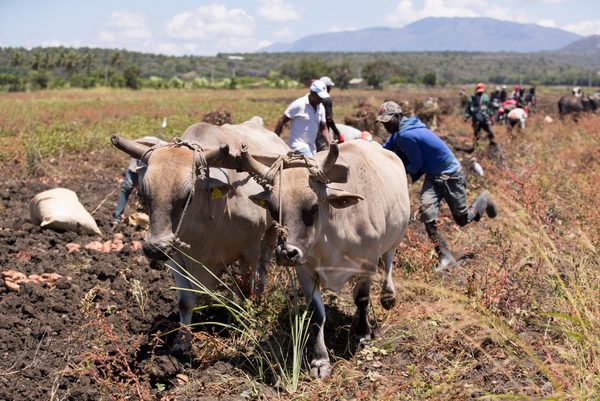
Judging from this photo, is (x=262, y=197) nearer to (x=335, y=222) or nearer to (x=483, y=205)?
(x=335, y=222)

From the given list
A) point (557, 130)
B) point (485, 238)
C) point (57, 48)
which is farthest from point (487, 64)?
point (485, 238)

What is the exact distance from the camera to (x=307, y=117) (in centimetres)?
836

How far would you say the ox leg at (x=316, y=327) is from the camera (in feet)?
15.9

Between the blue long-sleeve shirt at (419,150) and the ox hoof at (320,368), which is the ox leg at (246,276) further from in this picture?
the blue long-sleeve shirt at (419,150)

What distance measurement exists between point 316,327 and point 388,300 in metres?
1.17

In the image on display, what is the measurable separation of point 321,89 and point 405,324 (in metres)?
3.61

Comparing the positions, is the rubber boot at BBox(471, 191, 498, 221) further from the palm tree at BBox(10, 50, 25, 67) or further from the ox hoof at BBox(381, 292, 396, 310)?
the palm tree at BBox(10, 50, 25, 67)

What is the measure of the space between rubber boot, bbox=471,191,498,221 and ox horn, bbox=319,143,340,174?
11.0 feet

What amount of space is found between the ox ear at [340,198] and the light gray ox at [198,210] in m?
0.90

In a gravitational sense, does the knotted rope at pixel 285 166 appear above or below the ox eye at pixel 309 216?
above

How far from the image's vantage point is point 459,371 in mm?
4570

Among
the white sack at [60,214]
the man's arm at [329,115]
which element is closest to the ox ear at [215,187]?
the man's arm at [329,115]

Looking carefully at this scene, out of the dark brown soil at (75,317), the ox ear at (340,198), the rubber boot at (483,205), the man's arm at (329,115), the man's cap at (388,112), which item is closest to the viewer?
the ox ear at (340,198)

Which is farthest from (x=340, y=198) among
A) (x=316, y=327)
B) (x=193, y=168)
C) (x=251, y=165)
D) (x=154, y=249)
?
(x=154, y=249)
